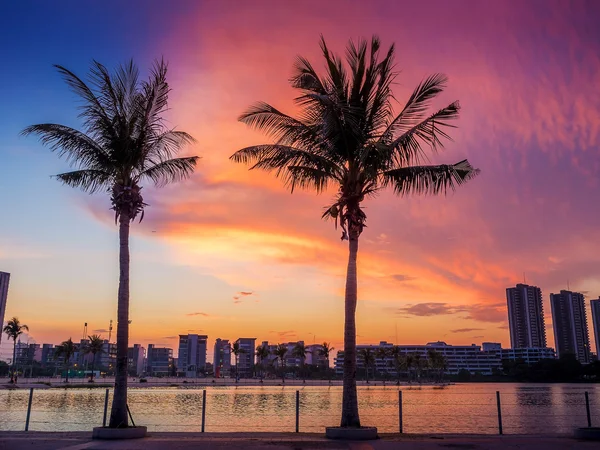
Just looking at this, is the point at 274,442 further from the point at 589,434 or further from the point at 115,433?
the point at 589,434

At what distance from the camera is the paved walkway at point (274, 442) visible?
1330 cm

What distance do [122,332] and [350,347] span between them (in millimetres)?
7695

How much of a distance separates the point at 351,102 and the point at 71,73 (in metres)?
9.60

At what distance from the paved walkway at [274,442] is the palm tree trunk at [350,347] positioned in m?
1.16

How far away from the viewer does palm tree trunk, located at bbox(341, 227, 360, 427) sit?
1609 cm

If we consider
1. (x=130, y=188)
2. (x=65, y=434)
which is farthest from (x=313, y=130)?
(x=65, y=434)

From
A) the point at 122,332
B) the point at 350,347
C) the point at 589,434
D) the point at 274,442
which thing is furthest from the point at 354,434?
the point at 122,332

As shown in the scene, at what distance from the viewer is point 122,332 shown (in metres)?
17.2

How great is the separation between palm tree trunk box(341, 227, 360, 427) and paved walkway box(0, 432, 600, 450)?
1.16 meters

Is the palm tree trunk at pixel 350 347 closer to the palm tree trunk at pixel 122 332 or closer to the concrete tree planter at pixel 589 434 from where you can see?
the concrete tree planter at pixel 589 434

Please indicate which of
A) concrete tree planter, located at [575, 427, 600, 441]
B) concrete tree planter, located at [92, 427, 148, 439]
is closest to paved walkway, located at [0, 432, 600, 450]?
concrete tree planter, located at [92, 427, 148, 439]

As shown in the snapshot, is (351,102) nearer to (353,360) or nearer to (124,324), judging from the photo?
(353,360)

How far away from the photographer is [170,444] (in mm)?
13766

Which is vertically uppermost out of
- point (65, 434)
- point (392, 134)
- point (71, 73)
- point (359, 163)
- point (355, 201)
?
point (71, 73)
